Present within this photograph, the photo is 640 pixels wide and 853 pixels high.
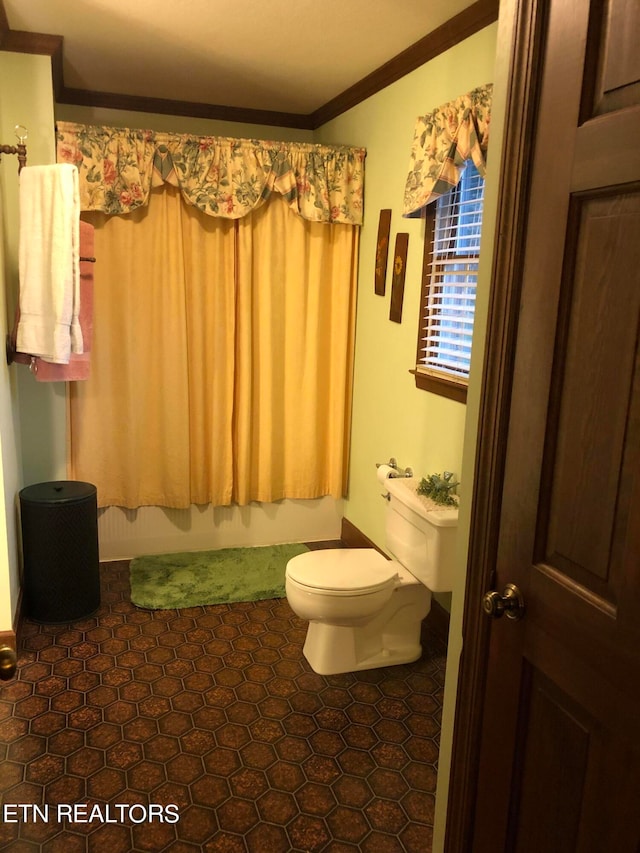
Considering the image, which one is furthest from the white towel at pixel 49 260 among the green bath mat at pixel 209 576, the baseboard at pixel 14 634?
the green bath mat at pixel 209 576

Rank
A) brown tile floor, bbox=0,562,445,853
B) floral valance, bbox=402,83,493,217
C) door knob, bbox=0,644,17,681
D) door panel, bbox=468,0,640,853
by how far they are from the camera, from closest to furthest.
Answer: door panel, bbox=468,0,640,853 < door knob, bbox=0,644,17,681 < brown tile floor, bbox=0,562,445,853 < floral valance, bbox=402,83,493,217

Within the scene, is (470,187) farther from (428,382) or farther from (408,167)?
(428,382)

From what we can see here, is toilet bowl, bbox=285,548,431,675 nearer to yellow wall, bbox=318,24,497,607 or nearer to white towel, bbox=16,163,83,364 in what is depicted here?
yellow wall, bbox=318,24,497,607

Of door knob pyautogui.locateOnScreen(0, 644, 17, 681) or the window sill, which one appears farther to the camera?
the window sill

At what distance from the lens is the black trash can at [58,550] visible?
290 centimetres

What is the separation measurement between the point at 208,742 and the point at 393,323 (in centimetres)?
200

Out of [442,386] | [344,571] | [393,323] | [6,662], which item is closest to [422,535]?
[344,571]

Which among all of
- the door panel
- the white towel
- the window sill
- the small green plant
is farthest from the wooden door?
the white towel

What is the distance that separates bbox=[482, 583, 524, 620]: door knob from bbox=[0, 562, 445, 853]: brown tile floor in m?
0.99

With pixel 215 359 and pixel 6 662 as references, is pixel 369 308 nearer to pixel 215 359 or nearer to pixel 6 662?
pixel 215 359

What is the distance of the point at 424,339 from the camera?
3037mm

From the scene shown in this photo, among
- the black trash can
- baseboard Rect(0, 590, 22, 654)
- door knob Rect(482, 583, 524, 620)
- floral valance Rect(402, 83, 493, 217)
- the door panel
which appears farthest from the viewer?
the black trash can

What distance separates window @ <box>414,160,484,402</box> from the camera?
2.69 metres

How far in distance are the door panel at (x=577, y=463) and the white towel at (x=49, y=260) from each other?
1.98 m
